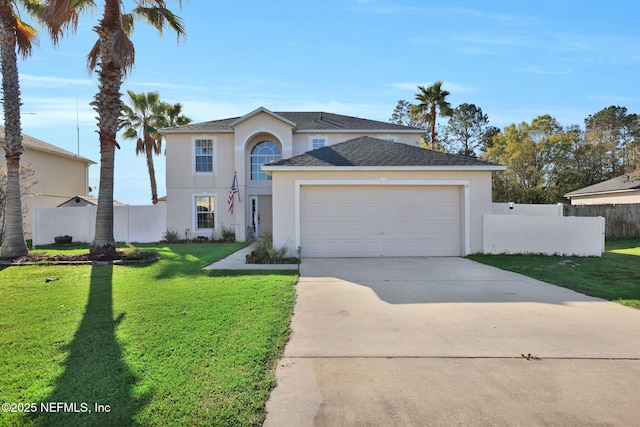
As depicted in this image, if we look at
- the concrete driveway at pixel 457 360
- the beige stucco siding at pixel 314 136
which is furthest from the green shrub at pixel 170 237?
→ the concrete driveway at pixel 457 360

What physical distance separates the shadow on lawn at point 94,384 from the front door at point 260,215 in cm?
1363

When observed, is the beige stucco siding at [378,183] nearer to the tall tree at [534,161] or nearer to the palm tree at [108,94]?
the palm tree at [108,94]

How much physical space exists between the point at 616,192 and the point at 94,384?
28.7m

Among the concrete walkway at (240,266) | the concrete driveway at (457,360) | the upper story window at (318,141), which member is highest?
the upper story window at (318,141)

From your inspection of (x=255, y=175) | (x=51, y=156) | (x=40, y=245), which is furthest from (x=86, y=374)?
(x=51, y=156)

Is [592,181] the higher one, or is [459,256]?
[592,181]

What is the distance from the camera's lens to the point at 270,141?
61.6ft

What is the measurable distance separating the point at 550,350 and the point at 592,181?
34.0m

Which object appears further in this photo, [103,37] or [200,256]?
[200,256]

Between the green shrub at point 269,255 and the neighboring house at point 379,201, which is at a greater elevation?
the neighboring house at point 379,201

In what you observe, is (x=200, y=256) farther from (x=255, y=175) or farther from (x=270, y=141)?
(x=270, y=141)

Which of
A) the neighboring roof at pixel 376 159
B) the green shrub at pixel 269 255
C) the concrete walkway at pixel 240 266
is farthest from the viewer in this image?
the neighboring roof at pixel 376 159

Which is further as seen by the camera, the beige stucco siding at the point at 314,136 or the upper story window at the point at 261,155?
the beige stucco siding at the point at 314,136

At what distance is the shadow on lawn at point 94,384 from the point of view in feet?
9.46
